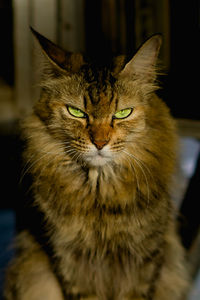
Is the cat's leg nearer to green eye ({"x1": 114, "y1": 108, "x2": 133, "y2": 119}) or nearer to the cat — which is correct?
the cat

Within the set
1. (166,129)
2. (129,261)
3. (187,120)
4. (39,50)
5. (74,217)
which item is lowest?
(129,261)

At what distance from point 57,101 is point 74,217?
0.41 metres

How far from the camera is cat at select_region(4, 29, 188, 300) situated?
1126 millimetres

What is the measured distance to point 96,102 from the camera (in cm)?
110

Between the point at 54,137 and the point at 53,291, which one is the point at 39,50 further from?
the point at 53,291

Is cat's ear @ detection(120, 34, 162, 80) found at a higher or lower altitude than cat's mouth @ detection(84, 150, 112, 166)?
higher

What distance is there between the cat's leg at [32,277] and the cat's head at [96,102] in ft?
1.41

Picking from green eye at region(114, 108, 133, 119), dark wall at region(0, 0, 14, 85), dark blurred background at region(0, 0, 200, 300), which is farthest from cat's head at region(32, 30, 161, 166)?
dark wall at region(0, 0, 14, 85)

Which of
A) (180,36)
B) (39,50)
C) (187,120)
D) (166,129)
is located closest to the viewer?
(39,50)

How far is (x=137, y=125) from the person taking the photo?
45.1 inches

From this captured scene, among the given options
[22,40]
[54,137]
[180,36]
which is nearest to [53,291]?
[54,137]

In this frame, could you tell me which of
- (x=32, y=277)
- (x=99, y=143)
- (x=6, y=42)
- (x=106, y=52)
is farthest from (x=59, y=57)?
(x=6, y=42)

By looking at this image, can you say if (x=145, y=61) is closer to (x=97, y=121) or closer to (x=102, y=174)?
(x=97, y=121)

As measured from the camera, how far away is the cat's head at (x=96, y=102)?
3.55 feet
